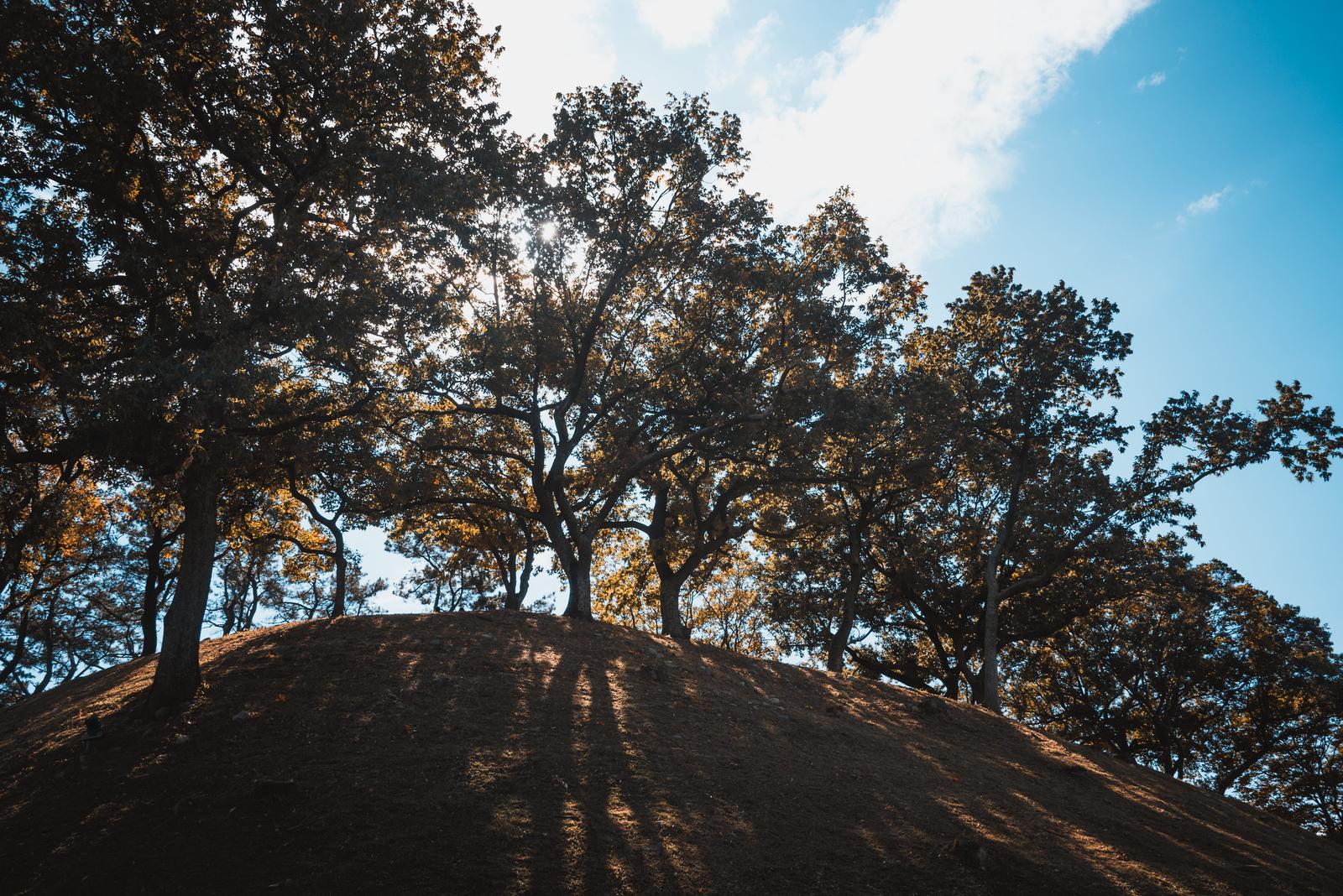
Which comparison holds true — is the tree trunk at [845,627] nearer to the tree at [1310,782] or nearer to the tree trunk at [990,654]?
the tree trunk at [990,654]

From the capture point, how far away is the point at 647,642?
19938 mm

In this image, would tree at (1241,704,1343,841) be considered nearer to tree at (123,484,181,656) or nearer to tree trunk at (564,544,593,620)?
tree trunk at (564,544,593,620)

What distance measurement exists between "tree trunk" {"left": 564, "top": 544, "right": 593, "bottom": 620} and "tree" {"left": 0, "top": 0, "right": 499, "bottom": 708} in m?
8.73

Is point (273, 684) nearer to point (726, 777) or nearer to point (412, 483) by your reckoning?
point (412, 483)

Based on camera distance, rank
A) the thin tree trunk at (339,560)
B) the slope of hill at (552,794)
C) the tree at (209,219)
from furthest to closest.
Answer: the thin tree trunk at (339,560) → the tree at (209,219) → the slope of hill at (552,794)

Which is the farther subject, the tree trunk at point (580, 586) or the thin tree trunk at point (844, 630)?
the thin tree trunk at point (844, 630)

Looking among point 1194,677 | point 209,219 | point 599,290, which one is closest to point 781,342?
point 599,290

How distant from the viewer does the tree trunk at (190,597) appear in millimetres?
12820

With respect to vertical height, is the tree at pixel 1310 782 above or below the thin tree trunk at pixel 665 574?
below

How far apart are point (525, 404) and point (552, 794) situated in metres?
13.5

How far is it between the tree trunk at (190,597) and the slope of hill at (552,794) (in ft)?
1.98

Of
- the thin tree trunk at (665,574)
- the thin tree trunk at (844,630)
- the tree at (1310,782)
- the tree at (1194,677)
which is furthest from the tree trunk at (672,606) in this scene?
the tree at (1310,782)

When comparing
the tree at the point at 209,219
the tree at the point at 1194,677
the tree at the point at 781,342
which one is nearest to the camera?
the tree at the point at 209,219

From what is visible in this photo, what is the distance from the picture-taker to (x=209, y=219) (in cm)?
1444
